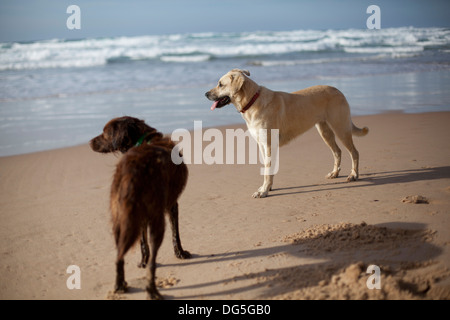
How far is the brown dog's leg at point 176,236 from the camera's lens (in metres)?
3.61

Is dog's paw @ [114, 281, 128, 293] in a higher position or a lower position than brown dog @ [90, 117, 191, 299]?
lower

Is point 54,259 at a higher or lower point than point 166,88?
lower

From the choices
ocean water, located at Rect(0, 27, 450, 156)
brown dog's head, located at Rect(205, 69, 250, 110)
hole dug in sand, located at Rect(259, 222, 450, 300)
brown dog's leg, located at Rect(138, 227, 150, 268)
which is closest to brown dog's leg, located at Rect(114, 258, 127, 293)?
brown dog's leg, located at Rect(138, 227, 150, 268)

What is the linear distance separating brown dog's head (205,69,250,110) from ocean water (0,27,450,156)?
125 inches

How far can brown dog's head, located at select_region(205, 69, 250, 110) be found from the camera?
529 centimetres

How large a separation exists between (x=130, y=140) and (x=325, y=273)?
6.44 feet

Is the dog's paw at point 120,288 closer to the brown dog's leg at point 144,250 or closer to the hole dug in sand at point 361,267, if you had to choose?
the brown dog's leg at point 144,250

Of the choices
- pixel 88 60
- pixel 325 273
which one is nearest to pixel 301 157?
pixel 325 273

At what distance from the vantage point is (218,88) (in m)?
5.48

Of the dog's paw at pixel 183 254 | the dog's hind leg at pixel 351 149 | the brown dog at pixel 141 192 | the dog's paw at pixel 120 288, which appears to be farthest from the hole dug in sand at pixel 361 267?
the dog's hind leg at pixel 351 149

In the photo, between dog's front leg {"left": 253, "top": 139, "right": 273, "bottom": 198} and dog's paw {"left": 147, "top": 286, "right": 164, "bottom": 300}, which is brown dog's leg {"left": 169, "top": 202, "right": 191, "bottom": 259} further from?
dog's front leg {"left": 253, "top": 139, "right": 273, "bottom": 198}

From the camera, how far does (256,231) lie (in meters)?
4.21

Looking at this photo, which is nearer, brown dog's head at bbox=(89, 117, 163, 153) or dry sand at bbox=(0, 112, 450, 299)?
dry sand at bbox=(0, 112, 450, 299)

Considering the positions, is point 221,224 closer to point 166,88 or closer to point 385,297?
point 385,297
